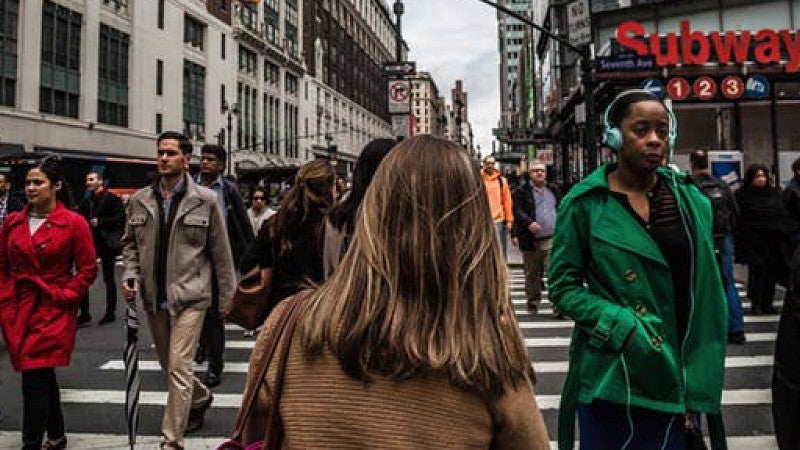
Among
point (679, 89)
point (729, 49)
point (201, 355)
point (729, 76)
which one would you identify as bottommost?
point (201, 355)

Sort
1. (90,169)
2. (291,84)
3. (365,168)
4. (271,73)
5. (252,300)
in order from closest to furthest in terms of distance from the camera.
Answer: (365,168) → (252,300) → (90,169) → (271,73) → (291,84)

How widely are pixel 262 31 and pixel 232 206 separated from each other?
6288 cm

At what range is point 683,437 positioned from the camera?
2729mm

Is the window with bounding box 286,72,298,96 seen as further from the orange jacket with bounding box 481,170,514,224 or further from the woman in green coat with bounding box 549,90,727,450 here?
the woman in green coat with bounding box 549,90,727,450

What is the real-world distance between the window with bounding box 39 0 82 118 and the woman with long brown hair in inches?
1594

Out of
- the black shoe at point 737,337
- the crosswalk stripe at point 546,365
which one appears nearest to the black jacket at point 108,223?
the crosswalk stripe at point 546,365

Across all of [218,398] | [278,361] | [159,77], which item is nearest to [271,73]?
[159,77]

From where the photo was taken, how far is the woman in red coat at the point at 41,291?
4.63m

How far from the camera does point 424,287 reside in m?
1.53

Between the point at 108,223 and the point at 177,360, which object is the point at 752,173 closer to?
the point at 177,360

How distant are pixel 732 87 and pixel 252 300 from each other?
19.6 metres

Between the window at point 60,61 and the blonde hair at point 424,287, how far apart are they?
40.5m

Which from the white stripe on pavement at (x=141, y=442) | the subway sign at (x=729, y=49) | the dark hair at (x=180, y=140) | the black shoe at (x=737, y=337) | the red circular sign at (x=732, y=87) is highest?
the subway sign at (x=729, y=49)

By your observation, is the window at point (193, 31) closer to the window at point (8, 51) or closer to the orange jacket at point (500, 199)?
the window at point (8, 51)
